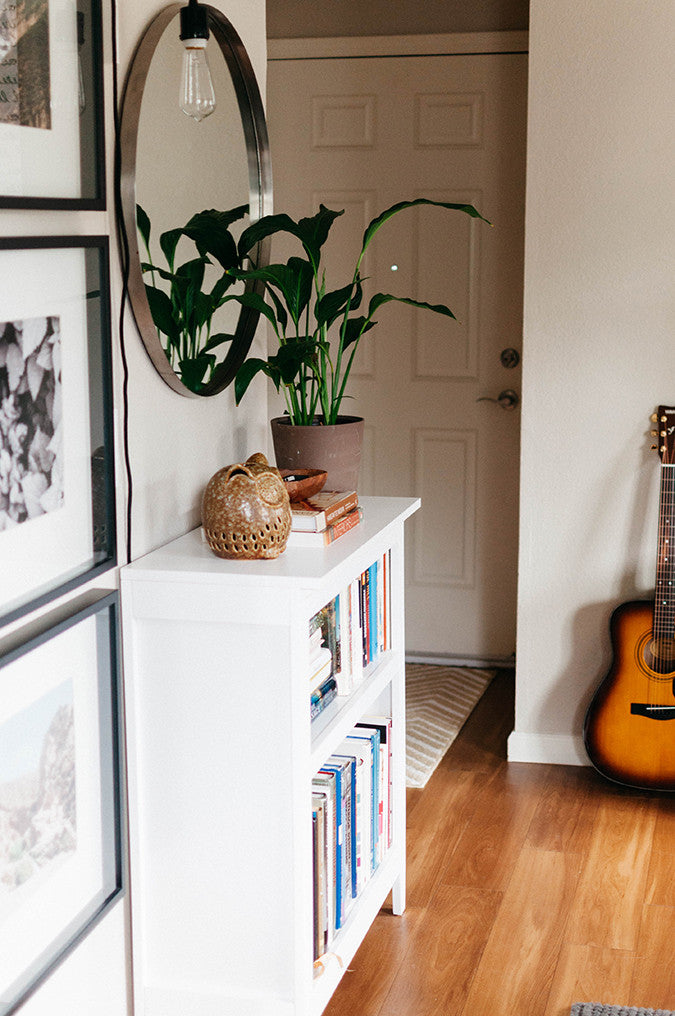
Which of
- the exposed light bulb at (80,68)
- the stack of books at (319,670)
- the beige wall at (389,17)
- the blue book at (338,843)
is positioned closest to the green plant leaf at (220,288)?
the exposed light bulb at (80,68)

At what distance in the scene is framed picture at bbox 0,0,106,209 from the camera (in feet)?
4.39

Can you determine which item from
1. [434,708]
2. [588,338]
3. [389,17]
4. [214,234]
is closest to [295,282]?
[214,234]

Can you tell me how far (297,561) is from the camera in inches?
70.7

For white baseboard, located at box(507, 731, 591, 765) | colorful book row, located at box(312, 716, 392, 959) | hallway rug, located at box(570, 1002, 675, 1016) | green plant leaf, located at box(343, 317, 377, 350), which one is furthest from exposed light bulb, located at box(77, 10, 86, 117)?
white baseboard, located at box(507, 731, 591, 765)

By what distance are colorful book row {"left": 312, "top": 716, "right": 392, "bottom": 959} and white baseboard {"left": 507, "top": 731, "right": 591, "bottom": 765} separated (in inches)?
37.8

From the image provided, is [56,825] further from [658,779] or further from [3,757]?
[658,779]

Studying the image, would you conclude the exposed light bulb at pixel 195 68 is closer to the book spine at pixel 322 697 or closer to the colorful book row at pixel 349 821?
the book spine at pixel 322 697

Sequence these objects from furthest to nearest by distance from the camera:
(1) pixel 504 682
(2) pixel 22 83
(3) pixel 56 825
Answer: (1) pixel 504 682 → (3) pixel 56 825 → (2) pixel 22 83

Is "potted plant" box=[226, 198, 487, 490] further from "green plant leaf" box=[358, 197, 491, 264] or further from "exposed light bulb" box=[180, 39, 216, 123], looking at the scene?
"exposed light bulb" box=[180, 39, 216, 123]

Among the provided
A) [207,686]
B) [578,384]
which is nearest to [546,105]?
[578,384]

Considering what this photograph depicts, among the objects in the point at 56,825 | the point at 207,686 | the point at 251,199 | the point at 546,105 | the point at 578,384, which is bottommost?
the point at 56,825

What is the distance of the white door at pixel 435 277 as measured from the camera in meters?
3.84

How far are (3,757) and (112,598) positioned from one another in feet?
1.13

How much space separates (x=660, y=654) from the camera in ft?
9.95
